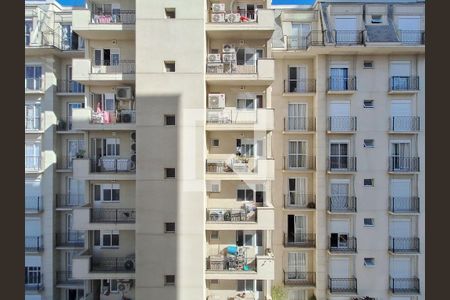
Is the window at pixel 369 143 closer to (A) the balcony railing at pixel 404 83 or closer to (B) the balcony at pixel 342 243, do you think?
(A) the balcony railing at pixel 404 83

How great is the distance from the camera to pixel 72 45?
1248 centimetres

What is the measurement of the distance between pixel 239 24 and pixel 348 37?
Result: 14.0 ft

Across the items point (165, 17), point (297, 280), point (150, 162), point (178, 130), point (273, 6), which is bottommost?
point (297, 280)

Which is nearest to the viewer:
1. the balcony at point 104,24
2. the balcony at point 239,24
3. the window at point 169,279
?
the window at point 169,279

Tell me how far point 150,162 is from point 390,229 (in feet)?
Answer: 26.8

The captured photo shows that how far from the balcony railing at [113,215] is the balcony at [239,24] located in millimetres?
5581

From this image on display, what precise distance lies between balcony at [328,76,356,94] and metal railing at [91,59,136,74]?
6.40 metres

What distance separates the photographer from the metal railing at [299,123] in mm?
12367

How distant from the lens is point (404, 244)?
473 inches

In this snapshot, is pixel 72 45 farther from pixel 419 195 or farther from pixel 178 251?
pixel 419 195

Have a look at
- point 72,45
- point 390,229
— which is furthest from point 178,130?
point 390,229

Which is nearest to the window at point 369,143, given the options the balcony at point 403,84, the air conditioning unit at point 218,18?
the balcony at point 403,84

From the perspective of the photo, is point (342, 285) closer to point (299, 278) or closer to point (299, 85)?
point (299, 278)

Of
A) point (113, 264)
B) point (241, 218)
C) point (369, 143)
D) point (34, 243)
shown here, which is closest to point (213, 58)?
point (241, 218)
